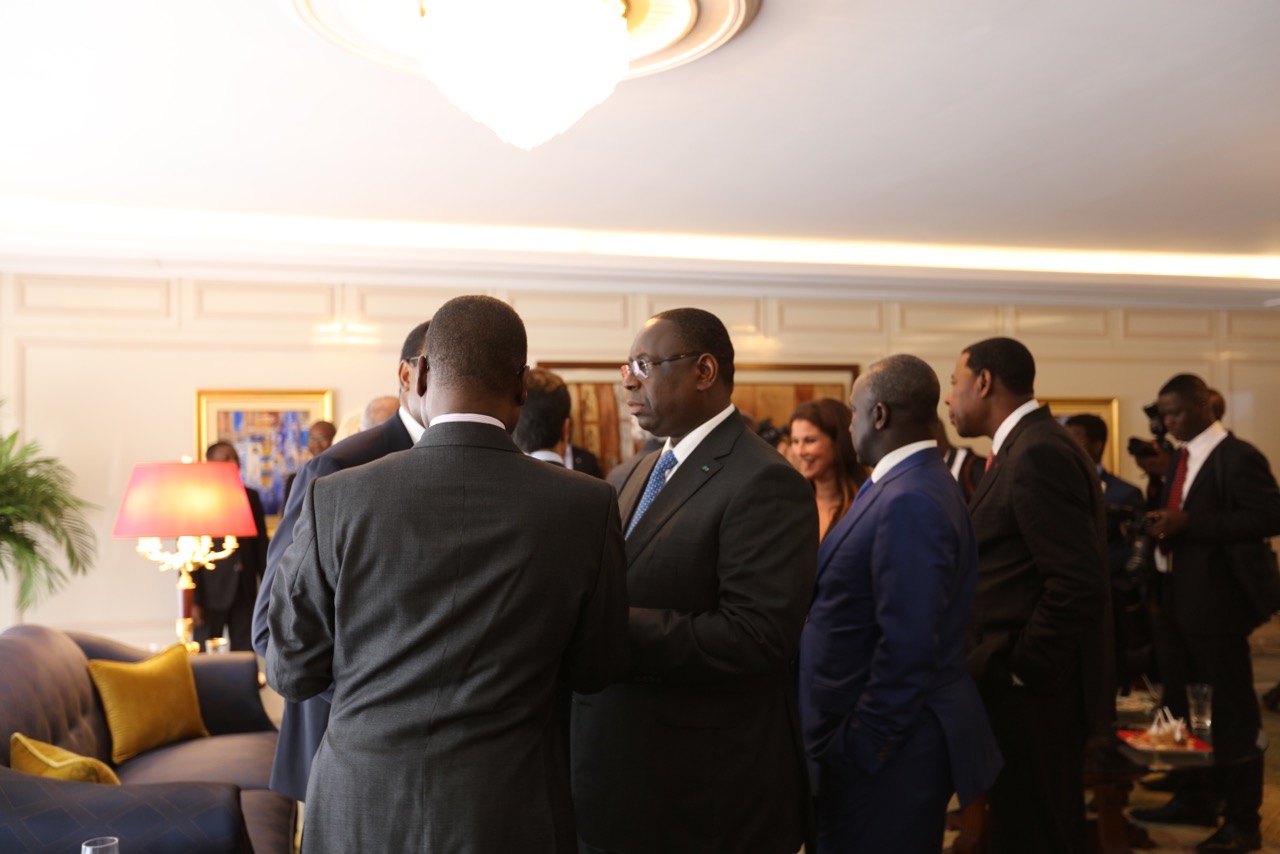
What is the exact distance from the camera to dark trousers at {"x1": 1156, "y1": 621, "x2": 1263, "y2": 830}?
13.3 ft

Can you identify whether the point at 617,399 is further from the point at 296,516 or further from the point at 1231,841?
the point at 296,516

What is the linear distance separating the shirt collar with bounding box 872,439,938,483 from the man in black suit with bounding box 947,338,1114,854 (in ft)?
1.65

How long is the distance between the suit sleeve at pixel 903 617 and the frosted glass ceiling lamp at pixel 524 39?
1.83 meters

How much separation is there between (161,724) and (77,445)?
346 cm

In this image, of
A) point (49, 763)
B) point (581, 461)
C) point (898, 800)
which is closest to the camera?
point (898, 800)

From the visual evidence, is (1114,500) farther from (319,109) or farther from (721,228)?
(319,109)

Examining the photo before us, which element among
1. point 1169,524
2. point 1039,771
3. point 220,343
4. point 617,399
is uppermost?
point 220,343

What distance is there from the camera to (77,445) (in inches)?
274

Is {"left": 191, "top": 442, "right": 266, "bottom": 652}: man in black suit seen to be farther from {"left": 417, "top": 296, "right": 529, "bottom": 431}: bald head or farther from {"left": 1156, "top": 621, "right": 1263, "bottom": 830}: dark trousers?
{"left": 417, "top": 296, "right": 529, "bottom": 431}: bald head

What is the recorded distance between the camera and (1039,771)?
9.46ft

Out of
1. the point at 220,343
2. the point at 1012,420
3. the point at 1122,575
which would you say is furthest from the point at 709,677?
the point at 220,343

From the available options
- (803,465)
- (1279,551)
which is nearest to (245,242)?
(803,465)

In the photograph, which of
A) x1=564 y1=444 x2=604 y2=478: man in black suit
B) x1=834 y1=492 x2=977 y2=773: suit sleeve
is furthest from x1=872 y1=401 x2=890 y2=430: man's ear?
x1=564 y1=444 x2=604 y2=478: man in black suit

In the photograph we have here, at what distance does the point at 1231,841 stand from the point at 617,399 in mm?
4952
